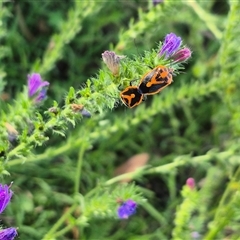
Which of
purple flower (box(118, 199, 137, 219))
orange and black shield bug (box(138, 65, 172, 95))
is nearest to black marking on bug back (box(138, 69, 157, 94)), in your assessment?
orange and black shield bug (box(138, 65, 172, 95))

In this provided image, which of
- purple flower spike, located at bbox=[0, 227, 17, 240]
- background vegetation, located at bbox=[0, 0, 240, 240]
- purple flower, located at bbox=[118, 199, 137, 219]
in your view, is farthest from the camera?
background vegetation, located at bbox=[0, 0, 240, 240]

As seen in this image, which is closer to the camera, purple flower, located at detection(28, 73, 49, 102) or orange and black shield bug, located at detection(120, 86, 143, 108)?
orange and black shield bug, located at detection(120, 86, 143, 108)

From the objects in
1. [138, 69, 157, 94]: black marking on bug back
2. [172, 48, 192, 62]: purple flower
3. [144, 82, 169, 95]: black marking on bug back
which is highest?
[172, 48, 192, 62]: purple flower

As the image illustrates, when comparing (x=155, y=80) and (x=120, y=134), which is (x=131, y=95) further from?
(x=120, y=134)

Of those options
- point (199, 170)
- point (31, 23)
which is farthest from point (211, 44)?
point (31, 23)

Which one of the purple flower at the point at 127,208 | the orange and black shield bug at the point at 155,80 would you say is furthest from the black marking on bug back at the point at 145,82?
the purple flower at the point at 127,208

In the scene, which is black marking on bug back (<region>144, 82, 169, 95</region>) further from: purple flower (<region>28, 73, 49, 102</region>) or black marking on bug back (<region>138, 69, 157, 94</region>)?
purple flower (<region>28, 73, 49, 102</region>)

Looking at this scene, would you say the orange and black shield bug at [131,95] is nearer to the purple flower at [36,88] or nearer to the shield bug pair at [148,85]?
the shield bug pair at [148,85]
